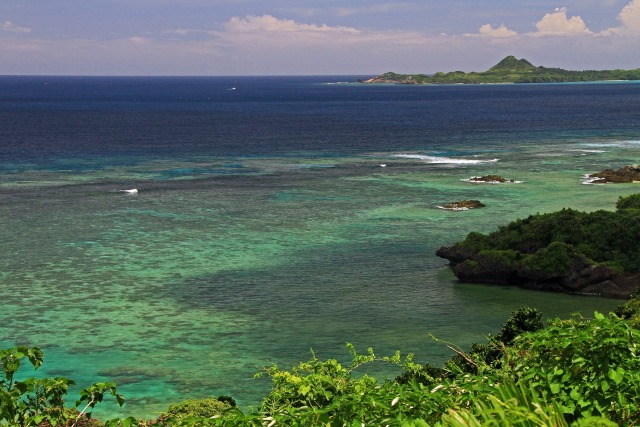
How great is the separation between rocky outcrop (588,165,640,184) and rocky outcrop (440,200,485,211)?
19.9 metres

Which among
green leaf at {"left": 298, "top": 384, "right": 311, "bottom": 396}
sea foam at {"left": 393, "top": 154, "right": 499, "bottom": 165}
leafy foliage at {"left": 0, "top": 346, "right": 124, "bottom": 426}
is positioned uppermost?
leafy foliage at {"left": 0, "top": 346, "right": 124, "bottom": 426}

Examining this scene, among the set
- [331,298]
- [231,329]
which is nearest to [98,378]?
[231,329]

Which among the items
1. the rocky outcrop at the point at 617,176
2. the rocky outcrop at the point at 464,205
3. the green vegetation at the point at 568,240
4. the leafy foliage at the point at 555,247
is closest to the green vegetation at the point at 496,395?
the leafy foliage at the point at 555,247

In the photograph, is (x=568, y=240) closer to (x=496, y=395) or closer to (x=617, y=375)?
(x=617, y=375)

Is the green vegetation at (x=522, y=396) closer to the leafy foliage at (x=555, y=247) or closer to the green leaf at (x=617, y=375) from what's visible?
the green leaf at (x=617, y=375)

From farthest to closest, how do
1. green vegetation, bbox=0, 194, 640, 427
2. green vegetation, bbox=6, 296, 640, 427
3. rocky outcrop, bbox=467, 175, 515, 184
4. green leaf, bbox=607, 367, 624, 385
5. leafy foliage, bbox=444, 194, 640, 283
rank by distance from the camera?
rocky outcrop, bbox=467, 175, 515, 184 < leafy foliage, bbox=444, 194, 640, 283 < green leaf, bbox=607, 367, 624, 385 < green vegetation, bbox=6, 296, 640, 427 < green vegetation, bbox=0, 194, 640, 427

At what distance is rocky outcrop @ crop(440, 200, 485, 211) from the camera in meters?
74.9

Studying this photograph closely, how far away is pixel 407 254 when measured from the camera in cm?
5825

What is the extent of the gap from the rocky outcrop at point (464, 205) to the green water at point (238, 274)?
114 cm

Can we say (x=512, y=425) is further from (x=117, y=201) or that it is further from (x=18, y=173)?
(x=18, y=173)

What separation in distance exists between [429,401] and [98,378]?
2624 cm

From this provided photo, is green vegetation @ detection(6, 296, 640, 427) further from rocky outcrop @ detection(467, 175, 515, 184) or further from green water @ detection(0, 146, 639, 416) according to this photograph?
rocky outcrop @ detection(467, 175, 515, 184)

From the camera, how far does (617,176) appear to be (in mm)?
89562

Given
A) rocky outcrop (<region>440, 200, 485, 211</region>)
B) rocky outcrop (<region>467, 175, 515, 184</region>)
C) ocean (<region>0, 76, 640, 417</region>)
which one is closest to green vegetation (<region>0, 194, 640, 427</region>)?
ocean (<region>0, 76, 640, 417</region>)
